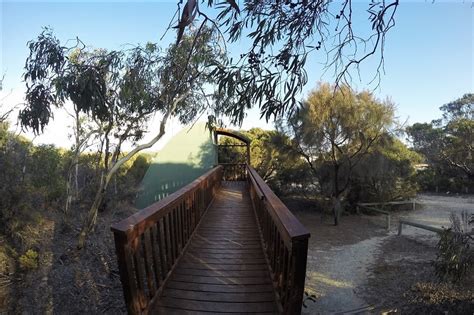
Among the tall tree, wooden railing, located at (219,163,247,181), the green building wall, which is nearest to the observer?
the green building wall

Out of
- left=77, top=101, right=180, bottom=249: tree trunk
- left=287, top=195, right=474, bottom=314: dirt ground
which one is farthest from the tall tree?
left=77, top=101, right=180, bottom=249: tree trunk

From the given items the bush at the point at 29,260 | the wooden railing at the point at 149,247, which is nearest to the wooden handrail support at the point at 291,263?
the wooden railing at the point at 149,247

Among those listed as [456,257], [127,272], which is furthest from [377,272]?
[127,272]

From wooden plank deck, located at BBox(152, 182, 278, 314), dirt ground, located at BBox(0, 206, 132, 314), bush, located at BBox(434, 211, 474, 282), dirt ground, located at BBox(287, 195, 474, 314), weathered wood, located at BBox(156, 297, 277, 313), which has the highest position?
bush, located at BBox(434, 211, 474, 282)

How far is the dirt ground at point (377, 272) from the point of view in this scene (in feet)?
18.0

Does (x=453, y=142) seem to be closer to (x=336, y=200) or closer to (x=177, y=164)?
(x=336, y=200)

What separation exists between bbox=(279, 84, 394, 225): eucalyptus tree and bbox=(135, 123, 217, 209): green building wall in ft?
12.8

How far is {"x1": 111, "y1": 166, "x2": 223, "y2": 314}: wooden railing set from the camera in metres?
2.22

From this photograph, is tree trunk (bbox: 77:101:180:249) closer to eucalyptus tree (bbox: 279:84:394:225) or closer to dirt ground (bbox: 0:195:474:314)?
dirt ground (bbox: 0:195:474:314)

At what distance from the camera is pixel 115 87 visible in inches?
246

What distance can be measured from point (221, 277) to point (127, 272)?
1.31 meters

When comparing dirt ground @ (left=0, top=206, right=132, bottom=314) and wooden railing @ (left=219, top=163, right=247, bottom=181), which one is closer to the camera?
dirt ground @ (left=0, top=206, right=132, bottom=314)

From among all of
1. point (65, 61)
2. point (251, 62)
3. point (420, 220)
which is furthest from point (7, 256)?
point (420, 220)

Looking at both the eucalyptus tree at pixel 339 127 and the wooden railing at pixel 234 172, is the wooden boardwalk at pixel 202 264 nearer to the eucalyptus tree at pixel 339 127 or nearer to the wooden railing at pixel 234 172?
the eucalyptus tree at pixel 339 127
